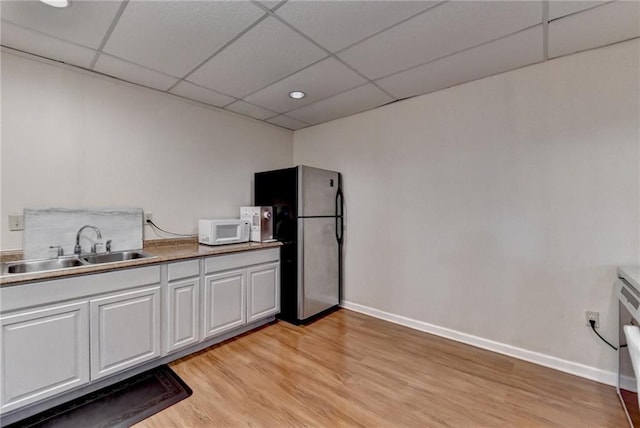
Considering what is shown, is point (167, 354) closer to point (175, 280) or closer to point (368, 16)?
point (175, 280)

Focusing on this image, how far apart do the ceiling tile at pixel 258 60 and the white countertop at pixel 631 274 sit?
2420 millimetres

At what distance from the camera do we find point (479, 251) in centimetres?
258

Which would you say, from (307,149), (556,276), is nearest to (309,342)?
(556,276)

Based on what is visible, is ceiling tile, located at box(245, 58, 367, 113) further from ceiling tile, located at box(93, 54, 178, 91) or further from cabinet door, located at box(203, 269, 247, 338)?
cabinet door, located at box(203, 269, 247, 338)

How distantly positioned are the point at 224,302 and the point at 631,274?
9.67ft

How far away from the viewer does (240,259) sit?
2.73m

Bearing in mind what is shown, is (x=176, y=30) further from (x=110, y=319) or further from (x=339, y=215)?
(x=339, y=215)

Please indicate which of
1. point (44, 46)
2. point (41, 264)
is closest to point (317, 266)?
point (41, 264)

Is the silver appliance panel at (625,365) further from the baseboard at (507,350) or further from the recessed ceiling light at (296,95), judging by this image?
the recessed ceiling light at (296,95)

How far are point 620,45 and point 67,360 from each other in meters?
4.27

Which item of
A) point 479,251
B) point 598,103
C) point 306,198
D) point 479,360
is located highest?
point 598,103

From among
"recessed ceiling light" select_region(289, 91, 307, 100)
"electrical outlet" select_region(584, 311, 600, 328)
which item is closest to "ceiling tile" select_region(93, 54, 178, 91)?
"recessed ceiling light" select_region(289, 91, 307, 100)

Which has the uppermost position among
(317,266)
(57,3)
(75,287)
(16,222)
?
(57,3)

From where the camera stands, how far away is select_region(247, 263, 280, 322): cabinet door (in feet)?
9.28
